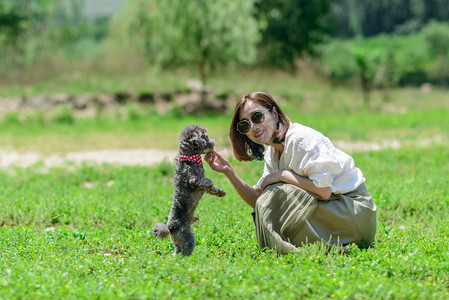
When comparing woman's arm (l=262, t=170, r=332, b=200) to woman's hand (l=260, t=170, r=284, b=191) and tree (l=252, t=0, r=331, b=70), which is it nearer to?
woman's hand (l=260, t=170, r=284, b=191)

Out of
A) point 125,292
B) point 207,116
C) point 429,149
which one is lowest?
point 207,116

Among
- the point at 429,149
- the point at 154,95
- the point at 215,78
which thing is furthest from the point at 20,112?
the point at 429,149

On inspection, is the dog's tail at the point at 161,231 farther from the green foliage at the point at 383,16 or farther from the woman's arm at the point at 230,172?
the green foliage at the point at 383,16

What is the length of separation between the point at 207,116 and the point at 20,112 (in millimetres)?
6802

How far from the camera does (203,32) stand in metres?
19.4

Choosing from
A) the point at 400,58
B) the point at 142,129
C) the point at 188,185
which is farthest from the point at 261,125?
the point at 400,58

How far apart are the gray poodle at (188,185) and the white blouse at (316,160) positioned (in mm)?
658

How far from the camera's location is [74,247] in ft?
16.6

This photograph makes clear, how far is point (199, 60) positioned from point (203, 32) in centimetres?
109

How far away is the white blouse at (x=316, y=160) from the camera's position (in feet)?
14.1

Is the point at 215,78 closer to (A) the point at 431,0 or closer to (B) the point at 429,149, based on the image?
(B) the point at 429,149

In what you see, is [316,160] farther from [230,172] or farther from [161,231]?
[161,231]

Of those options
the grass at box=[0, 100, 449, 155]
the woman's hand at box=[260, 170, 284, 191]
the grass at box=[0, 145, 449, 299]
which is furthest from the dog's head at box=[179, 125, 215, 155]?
the grass at box=[0, 100, 449, 155]

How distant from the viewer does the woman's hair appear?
4.55m
